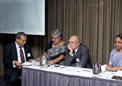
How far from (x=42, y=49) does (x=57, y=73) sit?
2.09 m

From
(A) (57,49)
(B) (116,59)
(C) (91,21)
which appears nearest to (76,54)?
(A) (57,49)

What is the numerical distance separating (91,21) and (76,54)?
40.2 inches

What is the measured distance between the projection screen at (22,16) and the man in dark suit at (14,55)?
2.28 feet

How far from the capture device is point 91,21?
12.7 feet

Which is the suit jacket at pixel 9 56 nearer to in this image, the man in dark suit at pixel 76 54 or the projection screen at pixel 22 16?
the projection screen at pixel 22 16

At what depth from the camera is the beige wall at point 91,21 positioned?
12.0 ft

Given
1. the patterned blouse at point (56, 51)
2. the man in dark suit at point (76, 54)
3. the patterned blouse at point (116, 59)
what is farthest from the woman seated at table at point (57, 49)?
the patterned blouse at point (116, 59)

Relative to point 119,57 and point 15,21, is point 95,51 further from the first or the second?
point 15,21

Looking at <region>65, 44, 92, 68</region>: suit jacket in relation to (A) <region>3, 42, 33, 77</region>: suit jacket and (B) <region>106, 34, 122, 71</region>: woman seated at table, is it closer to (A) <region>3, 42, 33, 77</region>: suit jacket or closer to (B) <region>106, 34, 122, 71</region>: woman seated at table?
(B) <region>106, 34, 122, 71</region>: woman seated at table

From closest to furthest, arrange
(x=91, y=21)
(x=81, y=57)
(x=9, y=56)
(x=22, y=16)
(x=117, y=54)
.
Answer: (x=117, y=54)
(x=81, y=57)
(x=9, y=56)
(x=91, y=21)
(x=22, y=16)

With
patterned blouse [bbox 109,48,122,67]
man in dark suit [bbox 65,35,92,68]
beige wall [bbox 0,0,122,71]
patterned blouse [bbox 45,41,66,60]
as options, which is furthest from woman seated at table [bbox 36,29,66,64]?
patterned blouse [bbox 109,48,122,67]

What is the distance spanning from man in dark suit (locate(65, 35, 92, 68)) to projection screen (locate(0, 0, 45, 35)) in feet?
3.79

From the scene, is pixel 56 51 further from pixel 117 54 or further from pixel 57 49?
pixel 117 54

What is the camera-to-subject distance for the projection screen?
13.5 feet
